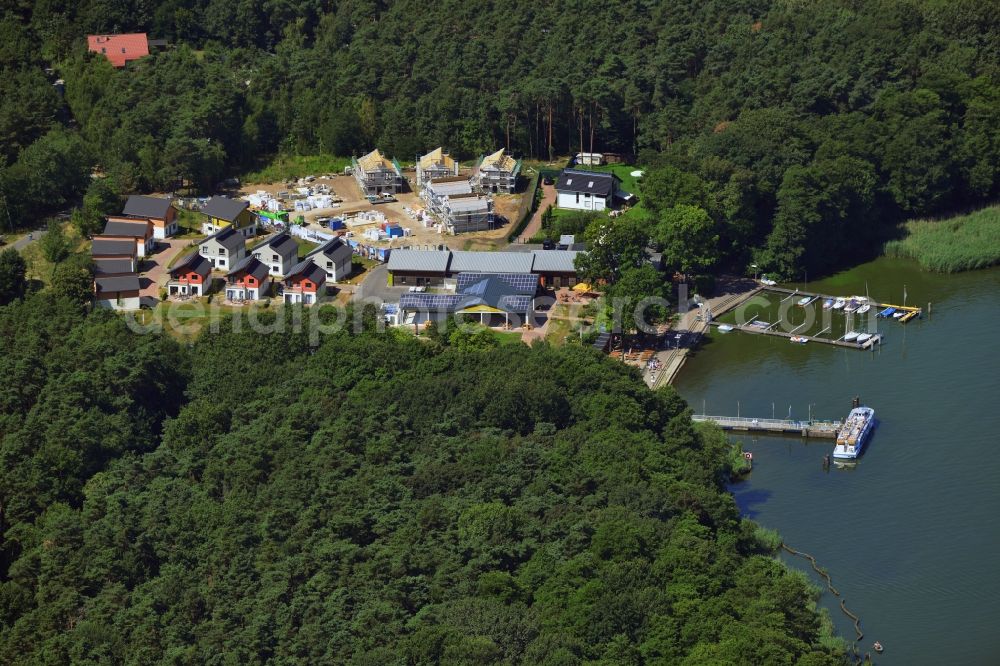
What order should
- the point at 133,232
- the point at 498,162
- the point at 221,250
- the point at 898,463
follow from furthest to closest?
1. the point at 498,162
2. the point at 133,232
3. the point at 221,250
4. the point at 898,463

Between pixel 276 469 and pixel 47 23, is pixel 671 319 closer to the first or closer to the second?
pixel 276 469

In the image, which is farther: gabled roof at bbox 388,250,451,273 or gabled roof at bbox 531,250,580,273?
gabled roof at bbox 531,250,580,273

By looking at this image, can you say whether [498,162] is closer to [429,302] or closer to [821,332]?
[429,302]

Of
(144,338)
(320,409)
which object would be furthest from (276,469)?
(144,338)

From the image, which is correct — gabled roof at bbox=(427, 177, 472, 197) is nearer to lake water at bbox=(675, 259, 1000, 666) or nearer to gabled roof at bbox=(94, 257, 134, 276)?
lake water at bbox=(675, 259, 1000, 666)

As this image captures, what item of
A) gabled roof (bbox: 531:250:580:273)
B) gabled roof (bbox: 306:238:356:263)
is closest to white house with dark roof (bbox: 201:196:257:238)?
gabled roof (bbox: 306:238:356:263)

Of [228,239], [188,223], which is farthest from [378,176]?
[228,239]

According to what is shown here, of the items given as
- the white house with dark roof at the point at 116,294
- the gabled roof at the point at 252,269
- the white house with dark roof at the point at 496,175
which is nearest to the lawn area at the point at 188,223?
the gabled roof at the point at 252,269
